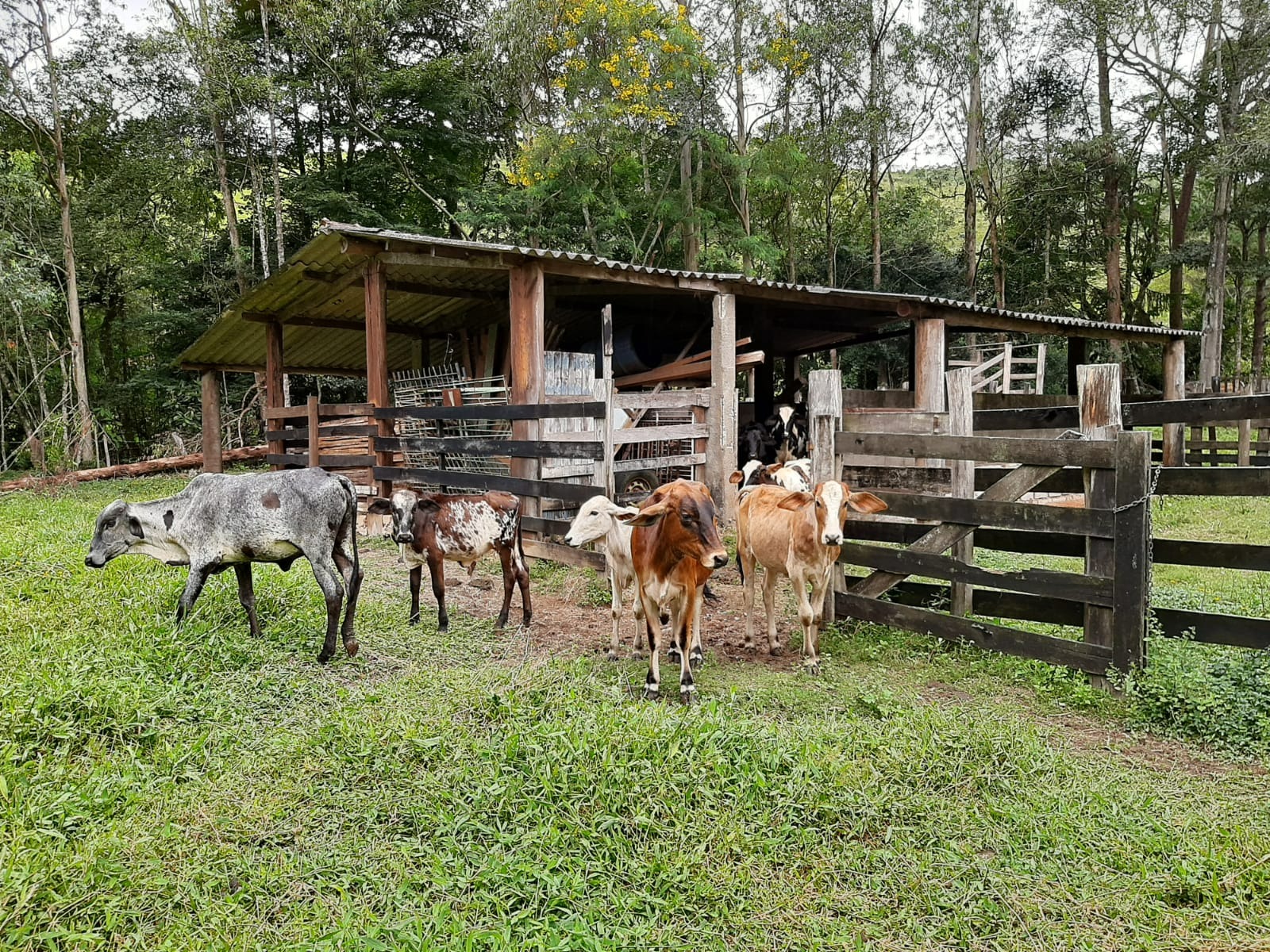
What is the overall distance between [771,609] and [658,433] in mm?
3654

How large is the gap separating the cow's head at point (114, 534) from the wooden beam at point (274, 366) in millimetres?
9474

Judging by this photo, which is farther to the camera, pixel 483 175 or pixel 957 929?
pixel 483 175

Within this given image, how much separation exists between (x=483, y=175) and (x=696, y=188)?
8632 mm

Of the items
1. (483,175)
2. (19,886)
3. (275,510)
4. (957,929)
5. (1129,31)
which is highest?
(1129,31)

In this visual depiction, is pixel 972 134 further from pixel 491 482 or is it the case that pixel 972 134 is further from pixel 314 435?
pixel 491 482

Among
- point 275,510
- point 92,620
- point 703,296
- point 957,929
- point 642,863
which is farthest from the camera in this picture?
point 703,296

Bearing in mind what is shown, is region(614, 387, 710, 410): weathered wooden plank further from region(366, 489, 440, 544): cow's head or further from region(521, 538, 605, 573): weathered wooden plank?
region(366, 489, 440, 544): cow's head

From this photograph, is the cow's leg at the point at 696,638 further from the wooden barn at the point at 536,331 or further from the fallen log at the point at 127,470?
the fallen log at the point at 127,470

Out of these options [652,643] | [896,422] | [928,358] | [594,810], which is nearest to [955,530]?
[652,643]

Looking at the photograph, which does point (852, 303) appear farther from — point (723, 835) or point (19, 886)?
point (19, 886)

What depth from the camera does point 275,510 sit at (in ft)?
16.1

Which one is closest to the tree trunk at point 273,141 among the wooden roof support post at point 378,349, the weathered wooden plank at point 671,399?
the wooden roof support post at point 378,349

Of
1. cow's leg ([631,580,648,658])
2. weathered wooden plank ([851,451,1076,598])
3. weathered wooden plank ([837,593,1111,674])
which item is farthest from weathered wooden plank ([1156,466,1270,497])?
cow's leg ([631,580,648,658])

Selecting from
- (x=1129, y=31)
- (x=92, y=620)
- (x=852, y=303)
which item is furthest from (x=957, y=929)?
(x=1129, y=31)
